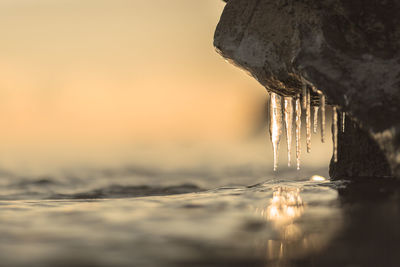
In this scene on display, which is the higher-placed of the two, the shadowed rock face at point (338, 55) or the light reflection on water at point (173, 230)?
the shadowed rock face at point (338, 55)

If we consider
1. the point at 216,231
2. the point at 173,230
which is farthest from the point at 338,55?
the point at 173,230

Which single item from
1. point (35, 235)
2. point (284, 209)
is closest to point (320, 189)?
point (284, 209)

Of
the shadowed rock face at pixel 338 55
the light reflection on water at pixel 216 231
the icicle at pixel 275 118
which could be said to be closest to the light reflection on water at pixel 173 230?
the light reflection on water at pixel 216 231

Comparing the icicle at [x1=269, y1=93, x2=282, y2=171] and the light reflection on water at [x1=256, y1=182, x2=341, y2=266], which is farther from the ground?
the icicle at [x1=269, y1=93, x2=282, y2=171]

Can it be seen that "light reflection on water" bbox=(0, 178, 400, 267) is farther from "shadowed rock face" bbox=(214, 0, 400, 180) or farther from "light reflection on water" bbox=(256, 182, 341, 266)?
"shadowed rock face" bbox=(214, 0, 400, 180)

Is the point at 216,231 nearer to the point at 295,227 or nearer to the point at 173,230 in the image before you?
the point at 173,230

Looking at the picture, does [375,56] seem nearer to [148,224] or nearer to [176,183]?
[148,224]

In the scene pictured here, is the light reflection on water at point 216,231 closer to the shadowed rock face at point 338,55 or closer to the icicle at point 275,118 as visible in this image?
the shadowed rock face at point 338,55

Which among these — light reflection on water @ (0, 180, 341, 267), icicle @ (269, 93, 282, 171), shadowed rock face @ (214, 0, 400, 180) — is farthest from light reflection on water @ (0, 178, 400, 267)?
icicle @ (269, 93, 282, 171)
